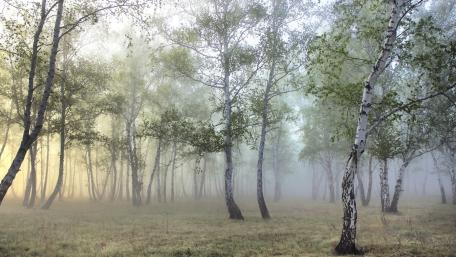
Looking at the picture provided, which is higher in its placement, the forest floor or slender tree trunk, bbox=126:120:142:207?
slender tree trunk, bbox=126:120:142:207

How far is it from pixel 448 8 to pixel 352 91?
2359cm

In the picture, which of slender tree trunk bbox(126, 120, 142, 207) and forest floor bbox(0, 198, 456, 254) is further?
slender tree trunk bbox(126, 120, 142, 207)

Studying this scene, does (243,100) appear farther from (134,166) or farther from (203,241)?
(134,166)

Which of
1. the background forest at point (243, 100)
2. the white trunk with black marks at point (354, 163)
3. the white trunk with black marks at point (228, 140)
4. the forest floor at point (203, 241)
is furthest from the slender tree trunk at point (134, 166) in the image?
the white trunk with black marks at point (354, 163)

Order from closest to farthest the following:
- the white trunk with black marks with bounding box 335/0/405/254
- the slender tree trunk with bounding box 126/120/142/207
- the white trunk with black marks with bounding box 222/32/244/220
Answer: the white trunk with black marks with bounding box 335/0/405/254
the white trunk with black marks with bounding box 222/32/244/220
the slender tree trunk with bounding box 126/120/142/207

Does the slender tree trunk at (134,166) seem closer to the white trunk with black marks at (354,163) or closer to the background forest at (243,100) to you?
the background forest at (243,100)

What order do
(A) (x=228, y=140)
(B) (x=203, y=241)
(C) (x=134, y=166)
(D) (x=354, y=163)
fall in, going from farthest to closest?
(C) (x=134, y=166), (A) (x=228, y=140), (B) (x=203, y=241), (D) (x=354, y=163)

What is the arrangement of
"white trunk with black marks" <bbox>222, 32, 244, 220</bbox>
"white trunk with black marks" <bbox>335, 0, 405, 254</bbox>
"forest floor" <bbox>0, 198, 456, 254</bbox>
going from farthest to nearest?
1. "white trunk with black marks" <bbox>222, 32, 244, 220</bbox>
2. "forest floor" <bbox>0, 198, 456, 254</bbox>
3. "white trunk with black marks" <bbox>335, 0, 405, 254</bbox>

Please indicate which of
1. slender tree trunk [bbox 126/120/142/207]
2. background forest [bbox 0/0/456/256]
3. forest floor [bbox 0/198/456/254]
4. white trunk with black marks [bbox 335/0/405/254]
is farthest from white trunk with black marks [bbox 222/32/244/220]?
slender tree trunk [bbox 126/120/142/207]

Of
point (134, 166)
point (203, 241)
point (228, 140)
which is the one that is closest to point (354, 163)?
point (203, 241)

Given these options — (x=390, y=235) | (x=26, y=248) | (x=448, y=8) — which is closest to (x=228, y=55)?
(x=390, y=235)

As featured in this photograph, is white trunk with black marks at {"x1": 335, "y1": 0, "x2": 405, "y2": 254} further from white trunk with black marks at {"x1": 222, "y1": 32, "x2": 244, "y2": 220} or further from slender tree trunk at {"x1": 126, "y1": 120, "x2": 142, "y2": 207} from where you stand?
slender tree trunk at {"x1": 126, "y1": 120, "x2": 142, "y2": 207}

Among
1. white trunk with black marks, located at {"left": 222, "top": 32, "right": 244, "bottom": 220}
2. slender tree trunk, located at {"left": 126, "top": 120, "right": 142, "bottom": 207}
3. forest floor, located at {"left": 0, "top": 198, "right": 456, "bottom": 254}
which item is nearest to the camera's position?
forest floor, located at {"left": 0, "top": 198, "right": 456, "bottom": 254}

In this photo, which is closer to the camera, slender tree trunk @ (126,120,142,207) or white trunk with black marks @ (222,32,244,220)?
white trunk with black marks @ (222,32,244,220)
